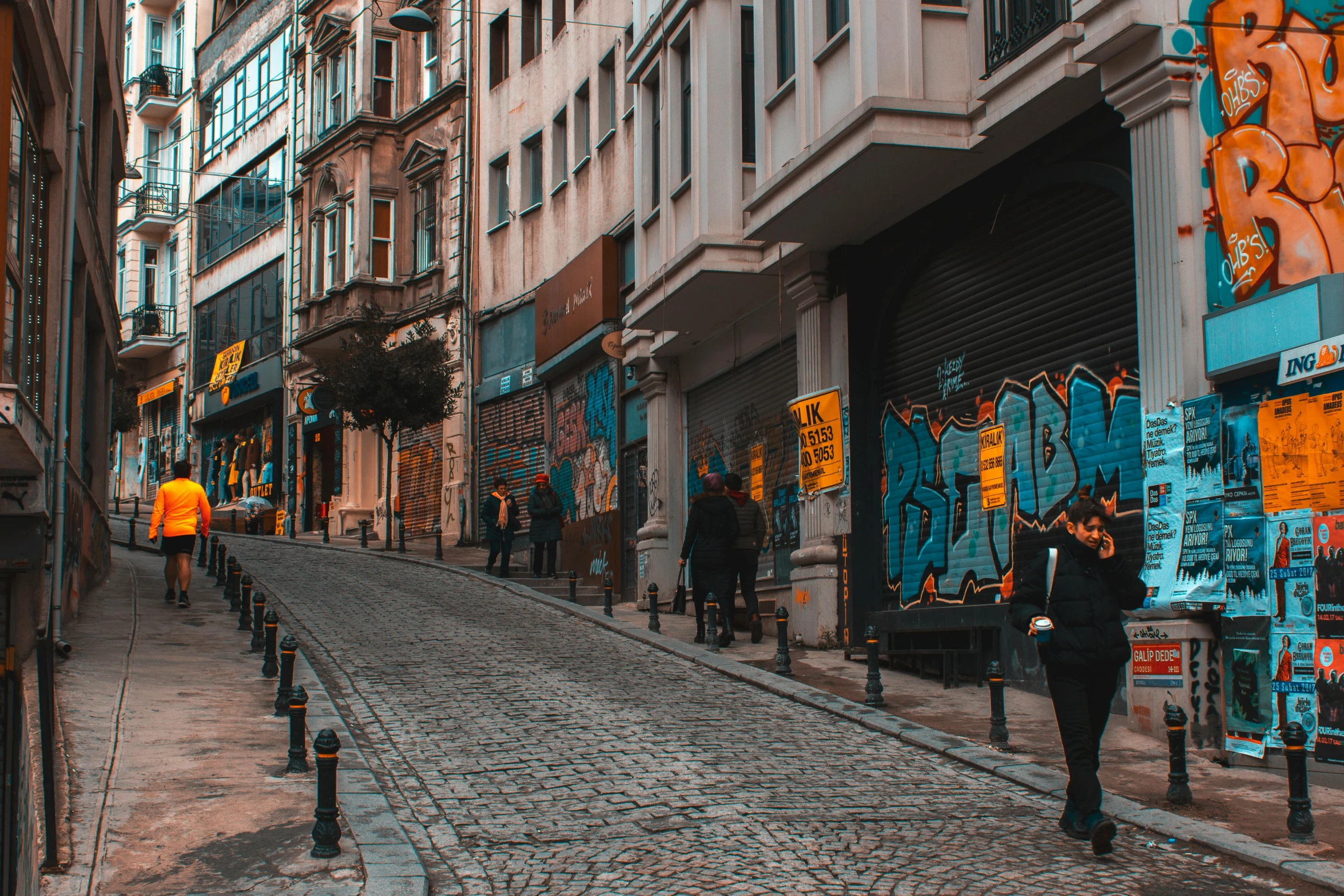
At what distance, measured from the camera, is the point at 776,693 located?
11.9 metres

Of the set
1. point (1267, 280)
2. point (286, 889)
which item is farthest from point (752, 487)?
point (286, 889)

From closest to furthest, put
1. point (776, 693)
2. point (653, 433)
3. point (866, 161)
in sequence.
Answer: point (776, 693) < point (866, 161) < point (653, 433)

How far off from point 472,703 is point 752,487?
322 inches

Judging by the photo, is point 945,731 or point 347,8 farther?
point 347,8

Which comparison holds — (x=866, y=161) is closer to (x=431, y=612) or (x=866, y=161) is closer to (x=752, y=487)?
(x=752, y=487)

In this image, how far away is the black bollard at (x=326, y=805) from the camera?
22.6ft

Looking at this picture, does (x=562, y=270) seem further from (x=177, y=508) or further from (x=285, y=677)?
(x=285, y=677)

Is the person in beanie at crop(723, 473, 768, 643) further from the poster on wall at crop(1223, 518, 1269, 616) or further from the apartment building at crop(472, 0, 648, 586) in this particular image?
the poster on wall at crop(1223, 518, 1269, 616)

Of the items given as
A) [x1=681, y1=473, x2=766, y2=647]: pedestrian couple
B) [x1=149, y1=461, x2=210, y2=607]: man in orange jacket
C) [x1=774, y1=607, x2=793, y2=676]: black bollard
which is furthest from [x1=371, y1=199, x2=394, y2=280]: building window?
[x1=774, y1=607, x2=793, y2=676]: black bollard

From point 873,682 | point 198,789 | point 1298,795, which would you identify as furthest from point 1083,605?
point 198,789

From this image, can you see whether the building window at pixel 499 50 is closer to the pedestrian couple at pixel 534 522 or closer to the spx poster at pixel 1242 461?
the pedestrian couple at pixel 534 522

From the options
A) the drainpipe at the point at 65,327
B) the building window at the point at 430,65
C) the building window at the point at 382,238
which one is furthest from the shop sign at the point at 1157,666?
the building window at the point at 382,238

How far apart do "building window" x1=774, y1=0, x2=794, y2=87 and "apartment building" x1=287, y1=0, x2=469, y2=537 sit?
15.7m

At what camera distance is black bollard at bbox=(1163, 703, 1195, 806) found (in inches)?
303
